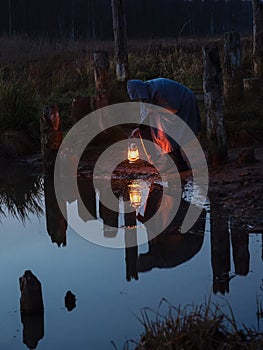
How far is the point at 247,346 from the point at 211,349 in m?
0.22

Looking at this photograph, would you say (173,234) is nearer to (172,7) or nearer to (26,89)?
(26,89)

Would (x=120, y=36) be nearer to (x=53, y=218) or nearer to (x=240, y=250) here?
(x=53, y=218)

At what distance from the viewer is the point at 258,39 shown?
45.2 feet

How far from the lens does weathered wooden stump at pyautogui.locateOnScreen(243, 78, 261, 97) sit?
12492 mm

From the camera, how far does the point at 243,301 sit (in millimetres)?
5602

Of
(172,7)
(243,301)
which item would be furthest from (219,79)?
(172,7)

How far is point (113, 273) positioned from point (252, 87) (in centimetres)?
675

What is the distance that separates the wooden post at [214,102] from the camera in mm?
9641

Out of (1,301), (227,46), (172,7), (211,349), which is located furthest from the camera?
(172,7)

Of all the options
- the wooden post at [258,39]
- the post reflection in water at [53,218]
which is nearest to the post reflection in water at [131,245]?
the post reflection in water at [53,218]

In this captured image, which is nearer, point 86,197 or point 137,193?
point 137,193

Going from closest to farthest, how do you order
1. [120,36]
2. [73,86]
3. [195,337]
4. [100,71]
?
[195,337], [100,71], [120,36], [73,86]

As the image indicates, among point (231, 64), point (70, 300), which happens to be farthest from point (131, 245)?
point (231, 64)

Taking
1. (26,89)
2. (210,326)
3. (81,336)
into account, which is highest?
(26,89)
